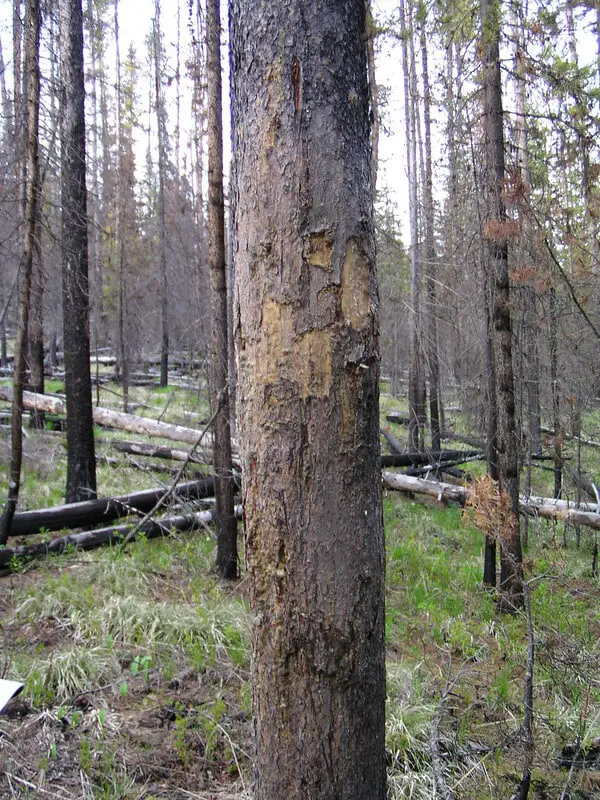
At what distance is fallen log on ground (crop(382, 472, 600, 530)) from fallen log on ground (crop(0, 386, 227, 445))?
12.3ft

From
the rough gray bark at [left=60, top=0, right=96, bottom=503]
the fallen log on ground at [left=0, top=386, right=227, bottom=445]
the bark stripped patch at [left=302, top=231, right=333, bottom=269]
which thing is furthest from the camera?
the fallen log on ground at [left=0, top=386, right=227, bottom=445]

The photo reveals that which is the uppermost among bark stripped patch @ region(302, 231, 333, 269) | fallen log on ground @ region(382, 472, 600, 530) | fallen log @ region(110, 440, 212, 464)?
bark stripped patch @ region(302, 231, 333, 269)

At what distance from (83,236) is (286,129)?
24.6 feet

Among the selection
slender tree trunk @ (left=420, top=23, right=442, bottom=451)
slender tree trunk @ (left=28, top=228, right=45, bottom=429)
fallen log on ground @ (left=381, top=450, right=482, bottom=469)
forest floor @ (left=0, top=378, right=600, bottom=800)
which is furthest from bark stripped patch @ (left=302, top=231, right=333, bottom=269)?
slender tree trunk @ (left=28, top=228, right=45, bottom=429)

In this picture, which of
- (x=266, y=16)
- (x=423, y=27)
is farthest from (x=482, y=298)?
(x=266, y=16)

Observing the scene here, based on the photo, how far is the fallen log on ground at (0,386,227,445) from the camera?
1143 cm

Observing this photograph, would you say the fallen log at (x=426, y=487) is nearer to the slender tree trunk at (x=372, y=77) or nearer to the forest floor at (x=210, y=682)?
the forest floor at (x=210, y=682)

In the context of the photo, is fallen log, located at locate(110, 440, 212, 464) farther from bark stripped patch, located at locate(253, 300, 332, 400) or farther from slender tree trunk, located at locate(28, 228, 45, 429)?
bark stripped patch, located at locate(253, 300, 332, 400)

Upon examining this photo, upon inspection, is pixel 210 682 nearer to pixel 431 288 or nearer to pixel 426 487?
pixel 426 487

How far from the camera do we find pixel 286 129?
1.61 meters

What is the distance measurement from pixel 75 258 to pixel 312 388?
7410 millimetres

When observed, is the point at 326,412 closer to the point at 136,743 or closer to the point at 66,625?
the point at 136,743

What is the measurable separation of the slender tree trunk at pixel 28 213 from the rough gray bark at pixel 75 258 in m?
1.07

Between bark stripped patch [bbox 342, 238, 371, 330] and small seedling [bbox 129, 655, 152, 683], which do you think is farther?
small seedling [bbox 129, 655, 152, 683]
